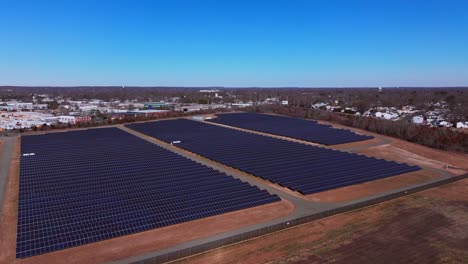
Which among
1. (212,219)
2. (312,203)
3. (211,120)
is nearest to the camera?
(212,219)

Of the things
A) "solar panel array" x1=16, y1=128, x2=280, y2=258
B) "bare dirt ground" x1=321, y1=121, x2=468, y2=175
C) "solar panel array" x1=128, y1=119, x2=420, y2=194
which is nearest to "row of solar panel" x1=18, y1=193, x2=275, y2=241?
"solar panel array" x1=16, y1=128, x2=280, y2=258

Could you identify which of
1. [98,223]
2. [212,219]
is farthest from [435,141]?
[98,223]

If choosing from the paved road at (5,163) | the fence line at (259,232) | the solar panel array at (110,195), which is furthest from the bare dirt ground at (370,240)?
the paved road at (5,163)

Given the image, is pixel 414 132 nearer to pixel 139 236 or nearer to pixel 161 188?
pixel 161 188

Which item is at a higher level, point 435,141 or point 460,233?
point 435,141

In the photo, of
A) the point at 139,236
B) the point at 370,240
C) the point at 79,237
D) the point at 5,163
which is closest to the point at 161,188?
the point at 139,236

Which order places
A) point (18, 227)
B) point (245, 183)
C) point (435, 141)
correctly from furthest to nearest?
point (435, 141), point (245, 183), point (18, 227)

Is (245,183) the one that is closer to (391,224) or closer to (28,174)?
(391,224)
